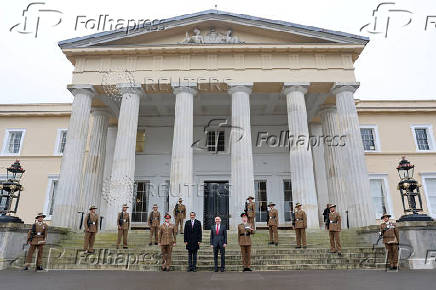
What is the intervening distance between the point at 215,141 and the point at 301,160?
7365mm

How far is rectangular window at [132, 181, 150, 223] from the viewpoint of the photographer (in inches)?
768

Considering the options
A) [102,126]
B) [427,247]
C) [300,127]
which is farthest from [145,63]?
[427,247]

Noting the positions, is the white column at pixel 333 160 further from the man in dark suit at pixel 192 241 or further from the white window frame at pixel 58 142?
the white window frame at pixel 58 142

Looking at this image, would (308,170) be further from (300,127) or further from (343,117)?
(343,117)

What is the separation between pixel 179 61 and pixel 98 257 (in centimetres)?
1074

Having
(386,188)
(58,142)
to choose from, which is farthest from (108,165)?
(386,188)

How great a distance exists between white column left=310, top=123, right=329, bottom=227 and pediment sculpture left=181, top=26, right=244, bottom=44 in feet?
26.7

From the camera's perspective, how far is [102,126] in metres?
18.6

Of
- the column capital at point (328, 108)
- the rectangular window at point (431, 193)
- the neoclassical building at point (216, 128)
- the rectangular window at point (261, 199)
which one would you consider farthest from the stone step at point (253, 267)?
the rectangular window at point (431, 193)

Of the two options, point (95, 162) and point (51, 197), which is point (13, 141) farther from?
point (95, 162)

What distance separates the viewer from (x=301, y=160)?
48.8ft

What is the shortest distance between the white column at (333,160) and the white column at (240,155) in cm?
529

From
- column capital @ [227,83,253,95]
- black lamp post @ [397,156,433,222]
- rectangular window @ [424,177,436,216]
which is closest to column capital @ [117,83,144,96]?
column capital @ [227,83,253,95]

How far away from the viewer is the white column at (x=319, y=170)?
1875 centimetres
